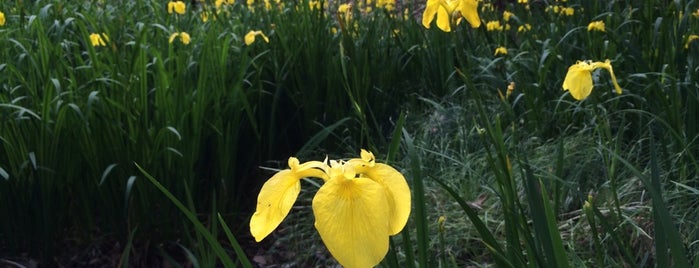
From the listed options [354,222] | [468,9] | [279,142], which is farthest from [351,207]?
[279,142]

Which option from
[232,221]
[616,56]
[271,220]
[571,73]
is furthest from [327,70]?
[271,220]

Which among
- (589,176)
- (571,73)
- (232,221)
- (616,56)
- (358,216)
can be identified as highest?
(358,216)

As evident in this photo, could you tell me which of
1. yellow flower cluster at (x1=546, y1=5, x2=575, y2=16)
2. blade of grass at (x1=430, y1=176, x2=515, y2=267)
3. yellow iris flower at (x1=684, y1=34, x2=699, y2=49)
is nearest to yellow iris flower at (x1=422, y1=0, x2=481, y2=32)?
blade of grass at (x1=430, y1=176, x2=515, y2=267)

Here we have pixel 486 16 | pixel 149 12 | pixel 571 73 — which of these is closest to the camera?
pixel 571 73

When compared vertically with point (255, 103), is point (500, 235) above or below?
below

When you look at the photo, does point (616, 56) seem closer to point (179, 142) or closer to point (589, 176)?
point (589, 176)

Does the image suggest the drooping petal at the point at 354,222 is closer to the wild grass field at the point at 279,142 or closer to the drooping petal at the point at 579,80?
the drooping petal at the point at 579,80

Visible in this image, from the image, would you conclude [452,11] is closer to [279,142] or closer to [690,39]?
[690,39]

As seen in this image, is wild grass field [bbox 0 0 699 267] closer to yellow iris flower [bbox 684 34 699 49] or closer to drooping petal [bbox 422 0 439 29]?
yellow iris flower [bbox 684 34 699 49]
